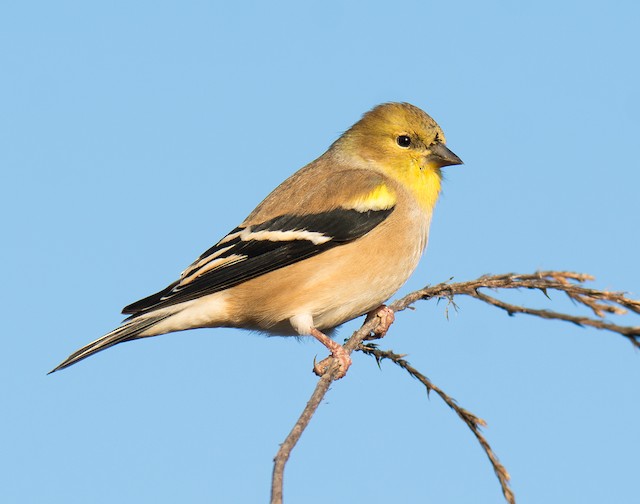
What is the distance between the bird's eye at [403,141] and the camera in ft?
24.6

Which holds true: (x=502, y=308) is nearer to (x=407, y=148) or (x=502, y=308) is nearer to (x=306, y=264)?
(x=306, y=264)

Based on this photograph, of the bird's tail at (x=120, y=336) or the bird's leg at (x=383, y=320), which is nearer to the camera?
the bird's tail at (x=120, y=336)

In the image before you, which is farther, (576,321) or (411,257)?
(411,257)

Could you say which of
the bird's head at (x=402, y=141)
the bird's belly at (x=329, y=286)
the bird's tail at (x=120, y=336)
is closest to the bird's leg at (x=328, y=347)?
the bird's belly at (x=329, y=286)

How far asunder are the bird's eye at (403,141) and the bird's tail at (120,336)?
2782 millimetres

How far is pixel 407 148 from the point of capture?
7457 mm

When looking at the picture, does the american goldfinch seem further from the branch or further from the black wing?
the branch

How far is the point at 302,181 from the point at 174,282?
1511mm

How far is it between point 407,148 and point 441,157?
0.35 meters

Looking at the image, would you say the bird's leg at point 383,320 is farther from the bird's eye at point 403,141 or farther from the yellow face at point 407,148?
the bird's eye at point 403,141

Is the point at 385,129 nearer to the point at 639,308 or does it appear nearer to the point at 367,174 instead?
the point at 367,174

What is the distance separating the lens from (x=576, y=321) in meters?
2.61

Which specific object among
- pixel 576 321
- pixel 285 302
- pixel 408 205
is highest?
pixel 408 205

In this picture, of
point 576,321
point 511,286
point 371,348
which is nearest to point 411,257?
point 371,348
